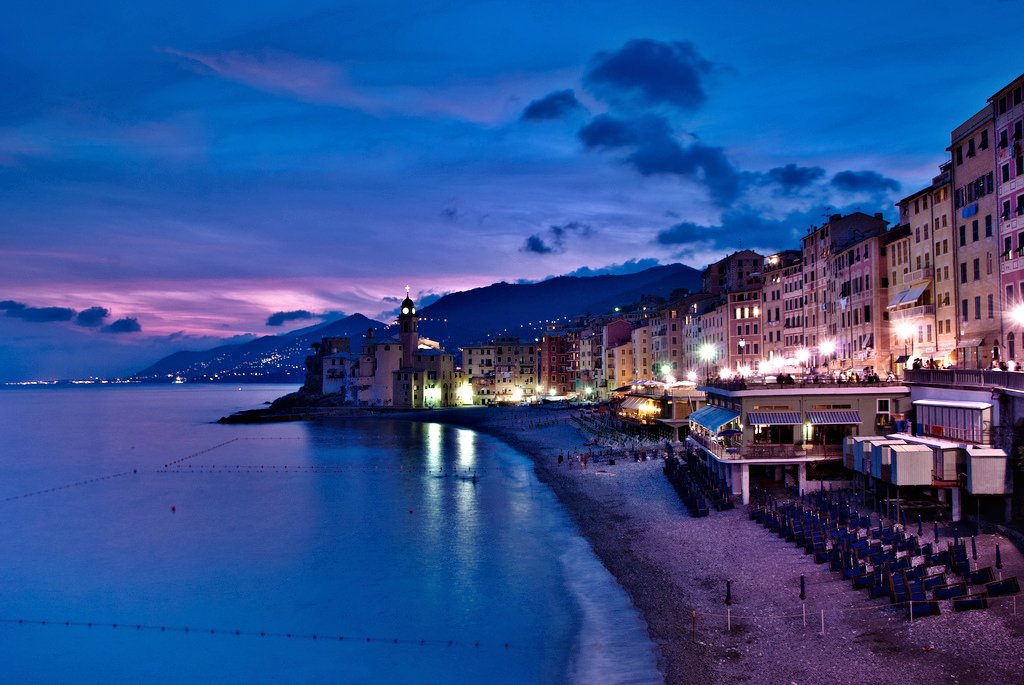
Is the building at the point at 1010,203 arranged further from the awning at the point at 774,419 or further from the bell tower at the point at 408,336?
the bell tower at the point at 408,336

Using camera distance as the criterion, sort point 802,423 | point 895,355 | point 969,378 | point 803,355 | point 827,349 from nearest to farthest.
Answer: point 969,378 < point 802,423 < point 895,355 < point 827,349 < point 803,355

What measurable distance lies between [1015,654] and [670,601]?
11006mm

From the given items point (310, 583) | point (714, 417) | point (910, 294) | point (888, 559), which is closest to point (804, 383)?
point (714, 417)

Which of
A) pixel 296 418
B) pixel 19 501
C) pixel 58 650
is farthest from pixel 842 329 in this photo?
pixel 296 418

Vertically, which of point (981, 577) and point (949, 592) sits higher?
point (981, 577)

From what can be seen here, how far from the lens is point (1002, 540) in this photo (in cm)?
2958

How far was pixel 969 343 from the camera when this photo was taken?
44406mm

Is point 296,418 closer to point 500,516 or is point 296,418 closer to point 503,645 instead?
point 500,516

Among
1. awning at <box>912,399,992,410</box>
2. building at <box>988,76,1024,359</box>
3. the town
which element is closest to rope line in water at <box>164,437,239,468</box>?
the town

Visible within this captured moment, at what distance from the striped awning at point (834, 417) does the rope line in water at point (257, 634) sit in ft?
72.5

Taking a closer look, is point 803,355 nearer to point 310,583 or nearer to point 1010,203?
point 1010,203

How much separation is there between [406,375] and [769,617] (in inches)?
5689

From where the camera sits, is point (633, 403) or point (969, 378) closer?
point (969, 378)

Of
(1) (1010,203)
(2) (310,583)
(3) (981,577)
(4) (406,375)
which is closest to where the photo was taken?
(3) (981,577)
